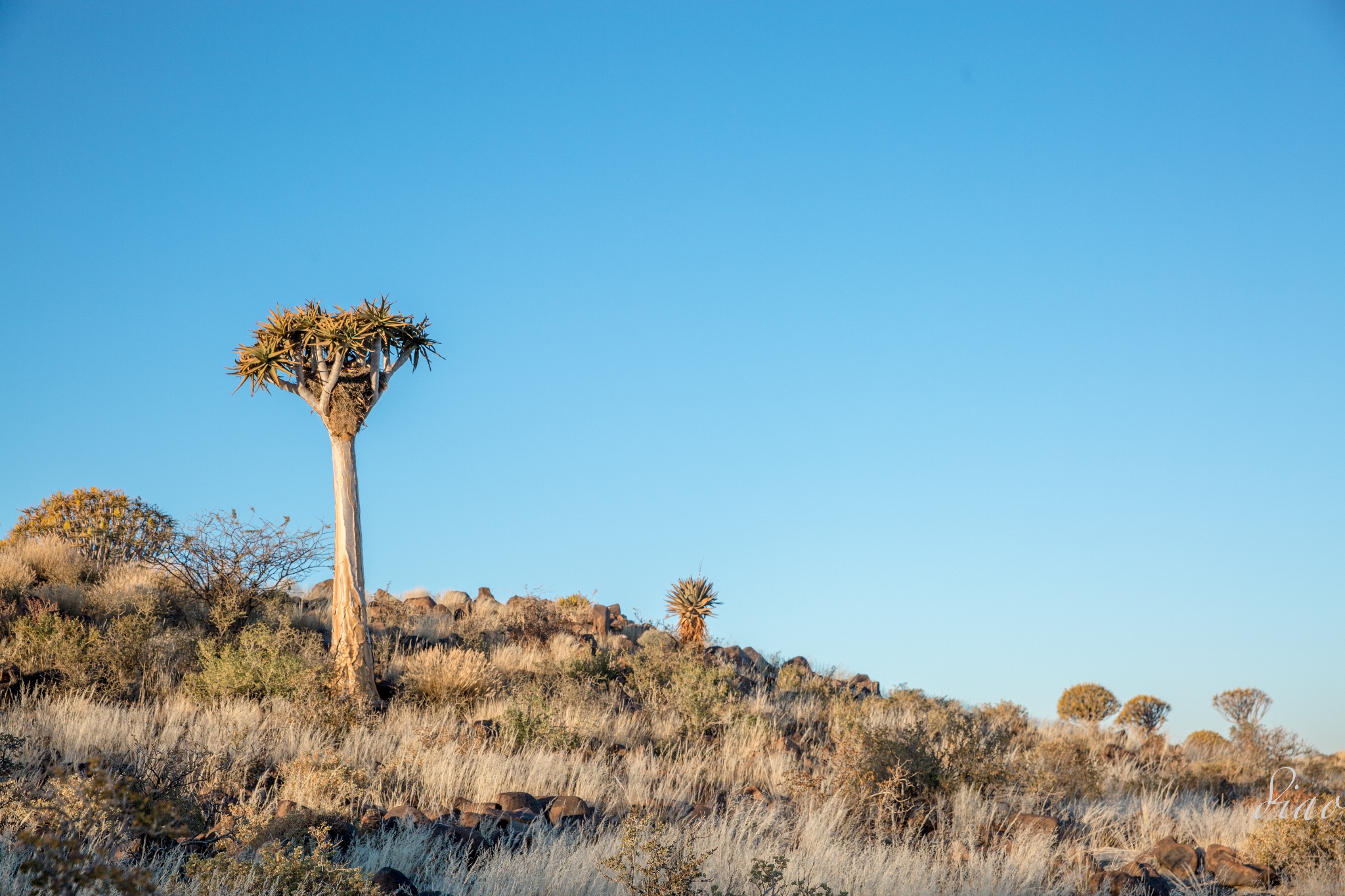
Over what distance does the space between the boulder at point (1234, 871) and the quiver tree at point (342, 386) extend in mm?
9333

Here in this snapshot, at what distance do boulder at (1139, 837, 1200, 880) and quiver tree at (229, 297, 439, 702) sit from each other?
8.87 m

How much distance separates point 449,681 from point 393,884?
810 centimetres

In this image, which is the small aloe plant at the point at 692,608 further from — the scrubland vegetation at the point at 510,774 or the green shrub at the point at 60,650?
the green shrub at the point at 60,650

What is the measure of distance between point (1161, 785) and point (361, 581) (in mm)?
11615

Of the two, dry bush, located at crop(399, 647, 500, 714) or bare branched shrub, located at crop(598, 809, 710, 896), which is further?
dry bush, located at crop(399, 647, 500, 714)

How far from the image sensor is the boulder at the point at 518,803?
7.59 metres

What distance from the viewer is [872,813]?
8.70 meters

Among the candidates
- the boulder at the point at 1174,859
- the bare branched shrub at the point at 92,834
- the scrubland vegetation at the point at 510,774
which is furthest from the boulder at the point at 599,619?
the bare branched shrub at the point at 92,834

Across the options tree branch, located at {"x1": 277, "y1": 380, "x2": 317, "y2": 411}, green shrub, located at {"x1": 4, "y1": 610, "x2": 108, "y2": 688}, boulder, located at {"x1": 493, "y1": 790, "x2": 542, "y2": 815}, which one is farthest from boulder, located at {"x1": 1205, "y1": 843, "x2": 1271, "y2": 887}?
green shrub, located at {"x1": 4, "y1": 610, "x2": 108, "y2": 688}

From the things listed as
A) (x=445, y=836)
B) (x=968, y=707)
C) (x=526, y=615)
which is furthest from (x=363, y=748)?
(x=968, y=707)

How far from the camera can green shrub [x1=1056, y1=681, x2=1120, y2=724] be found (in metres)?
25.9

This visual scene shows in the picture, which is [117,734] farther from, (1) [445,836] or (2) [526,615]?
(2) [526,615]

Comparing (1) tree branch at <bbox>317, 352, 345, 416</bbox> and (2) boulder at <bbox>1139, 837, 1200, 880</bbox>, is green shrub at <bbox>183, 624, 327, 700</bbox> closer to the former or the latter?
(1) tree branch at <bbox>317, 352, 345, 416</bbox>

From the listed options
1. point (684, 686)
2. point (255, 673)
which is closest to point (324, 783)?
point (255, 673)
